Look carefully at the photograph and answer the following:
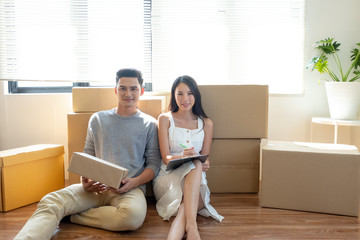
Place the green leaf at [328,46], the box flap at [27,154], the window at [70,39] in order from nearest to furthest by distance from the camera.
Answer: the box flap at [27,154]
the green leaf at [328,46]
the window at [70,39]

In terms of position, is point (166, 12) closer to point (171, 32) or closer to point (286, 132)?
point (171, 32)

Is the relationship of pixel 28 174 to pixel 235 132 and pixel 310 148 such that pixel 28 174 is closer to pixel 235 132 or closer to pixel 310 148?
pixel 235 132

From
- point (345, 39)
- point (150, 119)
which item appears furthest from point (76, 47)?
point (345, 39)

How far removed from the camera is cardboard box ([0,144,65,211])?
78.1 inches

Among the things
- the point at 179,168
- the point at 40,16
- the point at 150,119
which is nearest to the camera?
the point at 179,168

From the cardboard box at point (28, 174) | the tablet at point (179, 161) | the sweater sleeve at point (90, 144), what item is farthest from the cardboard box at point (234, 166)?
the cardboard box at point (28, 174)

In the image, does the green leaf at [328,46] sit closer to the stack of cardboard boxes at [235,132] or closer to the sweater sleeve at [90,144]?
the stack of cardboard boxes at [235,132]

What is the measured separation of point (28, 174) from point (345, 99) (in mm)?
2085

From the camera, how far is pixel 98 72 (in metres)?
2.65

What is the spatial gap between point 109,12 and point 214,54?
838 millimetres

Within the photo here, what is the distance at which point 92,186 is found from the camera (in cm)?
179

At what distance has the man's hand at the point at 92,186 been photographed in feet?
5.87

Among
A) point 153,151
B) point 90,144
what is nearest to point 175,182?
point 153,151

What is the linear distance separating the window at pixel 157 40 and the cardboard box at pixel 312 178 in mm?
849
